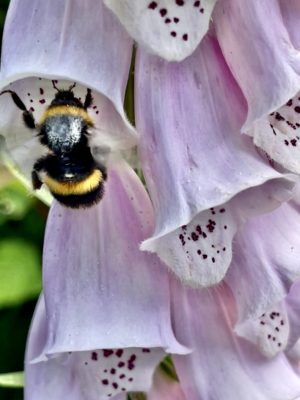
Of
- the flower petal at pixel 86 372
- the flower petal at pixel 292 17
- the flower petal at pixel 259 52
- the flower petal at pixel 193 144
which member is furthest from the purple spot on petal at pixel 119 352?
the flower petal at pixel 292 17

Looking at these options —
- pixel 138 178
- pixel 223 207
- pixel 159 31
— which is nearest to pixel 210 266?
pixel 223 207

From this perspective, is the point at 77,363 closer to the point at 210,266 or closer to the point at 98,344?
the point at 98,344

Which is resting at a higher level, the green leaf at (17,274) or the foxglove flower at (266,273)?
the foxglove flower at (266,273)

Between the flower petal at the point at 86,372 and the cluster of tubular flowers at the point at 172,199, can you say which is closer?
the cluster of tubular flowers at the point at 172,199

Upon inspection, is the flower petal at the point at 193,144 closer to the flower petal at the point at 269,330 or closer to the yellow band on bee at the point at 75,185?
the yellow band on bee at the point at 75,185

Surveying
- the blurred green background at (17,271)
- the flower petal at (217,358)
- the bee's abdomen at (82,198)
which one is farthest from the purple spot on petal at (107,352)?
the blurred green background at (17,271)

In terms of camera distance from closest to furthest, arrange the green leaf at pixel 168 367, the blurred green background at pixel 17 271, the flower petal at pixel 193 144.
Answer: the flower petal at pixel 193 144 → the green leaf at pixel 168 367 → the blurred green background at pixel 17 271

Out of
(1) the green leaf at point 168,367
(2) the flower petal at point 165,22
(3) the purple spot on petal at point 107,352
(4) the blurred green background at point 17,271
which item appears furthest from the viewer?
(4) the blurred green background at point 17,271

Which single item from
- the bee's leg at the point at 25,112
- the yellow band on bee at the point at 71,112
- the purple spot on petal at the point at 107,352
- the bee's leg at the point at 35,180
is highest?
the yellow band on bee at the point at 71,112

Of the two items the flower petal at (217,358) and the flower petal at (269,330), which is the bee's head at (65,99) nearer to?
the flower petal at (217,358)
